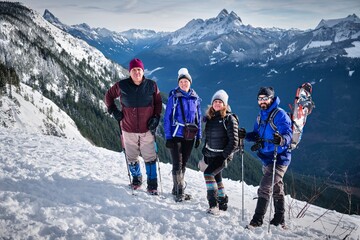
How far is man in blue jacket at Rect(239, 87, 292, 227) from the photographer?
20.2 ft

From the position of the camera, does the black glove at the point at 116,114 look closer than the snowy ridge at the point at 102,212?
No

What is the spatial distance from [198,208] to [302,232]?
2.44 m

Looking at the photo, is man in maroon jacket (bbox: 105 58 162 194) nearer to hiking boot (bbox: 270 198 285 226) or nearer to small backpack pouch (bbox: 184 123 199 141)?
small backpack pouch (bbox: 184 123 199 141)

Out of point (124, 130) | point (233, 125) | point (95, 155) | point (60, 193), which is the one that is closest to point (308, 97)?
point (233, 125)

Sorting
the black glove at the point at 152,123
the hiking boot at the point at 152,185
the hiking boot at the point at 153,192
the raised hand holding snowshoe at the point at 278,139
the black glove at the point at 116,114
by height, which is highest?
the black glove at the point at 116,114

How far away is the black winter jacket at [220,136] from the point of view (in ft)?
21.0

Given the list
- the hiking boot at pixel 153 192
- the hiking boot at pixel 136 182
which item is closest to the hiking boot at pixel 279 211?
the hiking boot at pixel 153 192

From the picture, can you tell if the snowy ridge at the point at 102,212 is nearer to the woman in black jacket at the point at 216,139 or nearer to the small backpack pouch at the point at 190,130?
the woman in black jacket at the point at 216,139

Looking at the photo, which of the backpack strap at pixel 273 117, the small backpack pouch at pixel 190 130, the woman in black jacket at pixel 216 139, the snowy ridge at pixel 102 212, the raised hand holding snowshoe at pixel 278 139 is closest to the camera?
the snowy ridge at pixel 102 212

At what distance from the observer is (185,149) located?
7.18 meters

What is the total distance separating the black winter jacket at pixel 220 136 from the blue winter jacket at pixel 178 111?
1.76 feet

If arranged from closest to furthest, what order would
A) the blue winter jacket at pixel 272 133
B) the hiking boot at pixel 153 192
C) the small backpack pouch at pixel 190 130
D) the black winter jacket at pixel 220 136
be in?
the blue winter jacket at pixel 272 133 < the black winter jacket at pixel 220 136 < the small backpack pouch at pixel 190 130 < the hiking boot at pixel 153 192

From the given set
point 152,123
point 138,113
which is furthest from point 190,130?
point 138,113

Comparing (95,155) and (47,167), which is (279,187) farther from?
(95,155)
